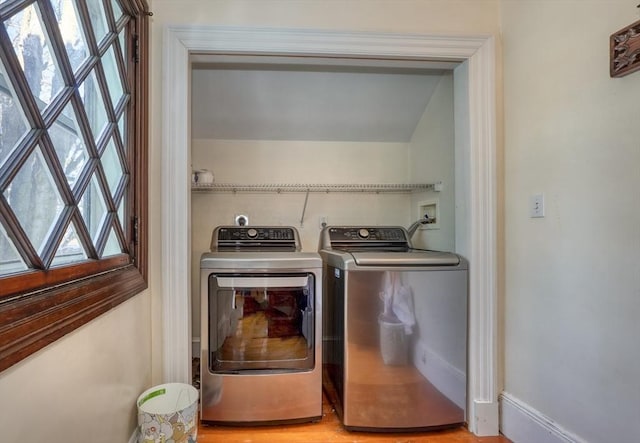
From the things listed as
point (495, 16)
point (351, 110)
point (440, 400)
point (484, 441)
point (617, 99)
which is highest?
point (495, 16)

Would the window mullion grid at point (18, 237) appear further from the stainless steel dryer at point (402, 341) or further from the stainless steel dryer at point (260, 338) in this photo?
the stainless steel dryer at point (402, 341)

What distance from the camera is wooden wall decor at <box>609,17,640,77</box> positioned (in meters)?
1.07

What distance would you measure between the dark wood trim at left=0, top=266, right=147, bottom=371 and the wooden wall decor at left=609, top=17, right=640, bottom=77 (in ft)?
6.03

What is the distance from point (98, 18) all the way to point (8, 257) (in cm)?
92

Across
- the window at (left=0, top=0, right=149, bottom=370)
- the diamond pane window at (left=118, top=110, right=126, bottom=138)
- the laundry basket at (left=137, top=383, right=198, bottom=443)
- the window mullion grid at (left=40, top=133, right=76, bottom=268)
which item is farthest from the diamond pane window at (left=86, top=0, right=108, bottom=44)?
the laundry basket at (left=137, top=383, right=198, bottom=443)

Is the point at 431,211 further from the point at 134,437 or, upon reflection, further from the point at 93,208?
the point at 134,437

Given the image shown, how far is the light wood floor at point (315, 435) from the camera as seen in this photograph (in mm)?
1587

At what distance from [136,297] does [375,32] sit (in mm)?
1685

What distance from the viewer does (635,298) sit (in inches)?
43.3

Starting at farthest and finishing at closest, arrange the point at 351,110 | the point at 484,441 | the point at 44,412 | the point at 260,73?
the point at 351,110 < the point at 260,73 < the point at 484,441 < the point at 44,412

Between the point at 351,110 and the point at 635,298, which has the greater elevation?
the point at 351,110

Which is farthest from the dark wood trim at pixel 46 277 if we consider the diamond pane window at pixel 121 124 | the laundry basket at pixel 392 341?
the laundry basket at pixel 392 341

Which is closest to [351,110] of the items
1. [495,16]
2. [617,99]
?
[495,16]

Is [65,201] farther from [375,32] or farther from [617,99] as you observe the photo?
[617,99]
